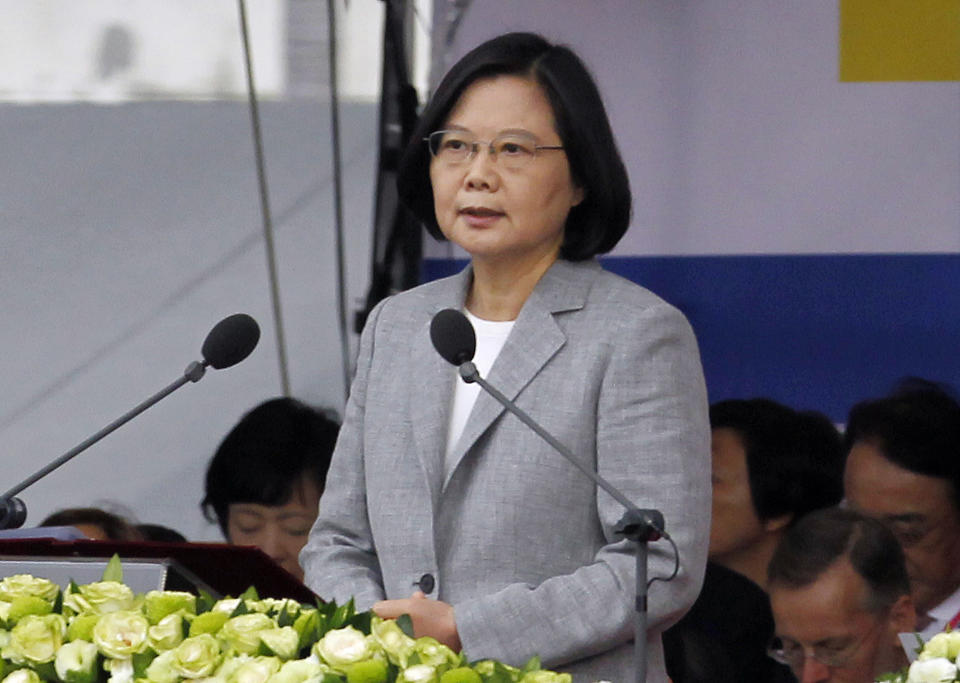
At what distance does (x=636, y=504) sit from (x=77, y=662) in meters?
0.82

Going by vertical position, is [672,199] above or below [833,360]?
above

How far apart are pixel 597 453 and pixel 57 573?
675mm

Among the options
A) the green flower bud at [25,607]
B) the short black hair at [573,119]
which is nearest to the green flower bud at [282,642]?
the green flower bud at [25,607]

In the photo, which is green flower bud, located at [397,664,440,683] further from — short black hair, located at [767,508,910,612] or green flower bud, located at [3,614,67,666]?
short black hair, located at [767,508,910,612]

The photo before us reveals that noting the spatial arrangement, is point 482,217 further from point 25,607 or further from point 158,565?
point 25,607

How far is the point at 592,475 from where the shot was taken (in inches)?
71.6

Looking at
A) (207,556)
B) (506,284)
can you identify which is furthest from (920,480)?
(207,556)

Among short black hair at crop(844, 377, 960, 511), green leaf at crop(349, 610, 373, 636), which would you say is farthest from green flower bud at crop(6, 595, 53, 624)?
short black hair at crop(844, 377, 960, 511)

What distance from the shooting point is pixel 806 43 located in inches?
139

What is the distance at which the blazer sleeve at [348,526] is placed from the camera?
208 centimetres

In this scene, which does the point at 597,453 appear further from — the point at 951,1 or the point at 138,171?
the point at 138,171

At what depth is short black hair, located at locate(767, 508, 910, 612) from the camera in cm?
310

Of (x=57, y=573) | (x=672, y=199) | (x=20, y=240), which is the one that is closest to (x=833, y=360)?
(x=672, y=199)

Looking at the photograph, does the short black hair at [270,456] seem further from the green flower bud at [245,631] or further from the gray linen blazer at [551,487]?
the green flower bud at [245,631]
